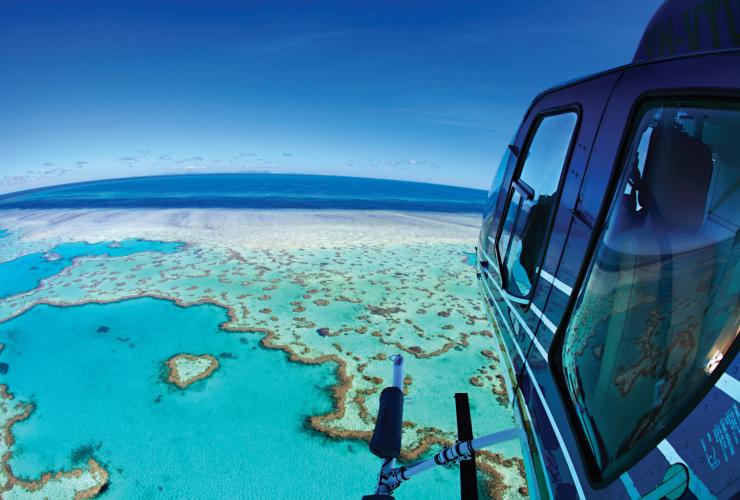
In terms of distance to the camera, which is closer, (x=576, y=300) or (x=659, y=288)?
(x=659, y=288)

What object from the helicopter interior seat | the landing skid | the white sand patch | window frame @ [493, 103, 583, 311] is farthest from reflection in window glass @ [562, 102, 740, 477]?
the white sand patch

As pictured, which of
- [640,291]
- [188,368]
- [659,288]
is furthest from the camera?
[188,368]

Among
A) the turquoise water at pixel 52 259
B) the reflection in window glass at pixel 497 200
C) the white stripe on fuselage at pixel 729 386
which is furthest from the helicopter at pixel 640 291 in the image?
the turquoise water at pixel 52 259

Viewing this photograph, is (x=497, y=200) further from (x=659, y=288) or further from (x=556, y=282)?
(x=659, y=288)

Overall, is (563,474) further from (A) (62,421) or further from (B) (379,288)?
(B) (379,288)

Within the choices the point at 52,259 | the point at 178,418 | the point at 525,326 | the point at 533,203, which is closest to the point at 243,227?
the point at 52,259

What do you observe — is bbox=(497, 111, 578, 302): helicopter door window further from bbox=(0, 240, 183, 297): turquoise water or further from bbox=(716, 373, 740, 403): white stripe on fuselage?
bbox=(0, 240, 183, 297): turquoise water
